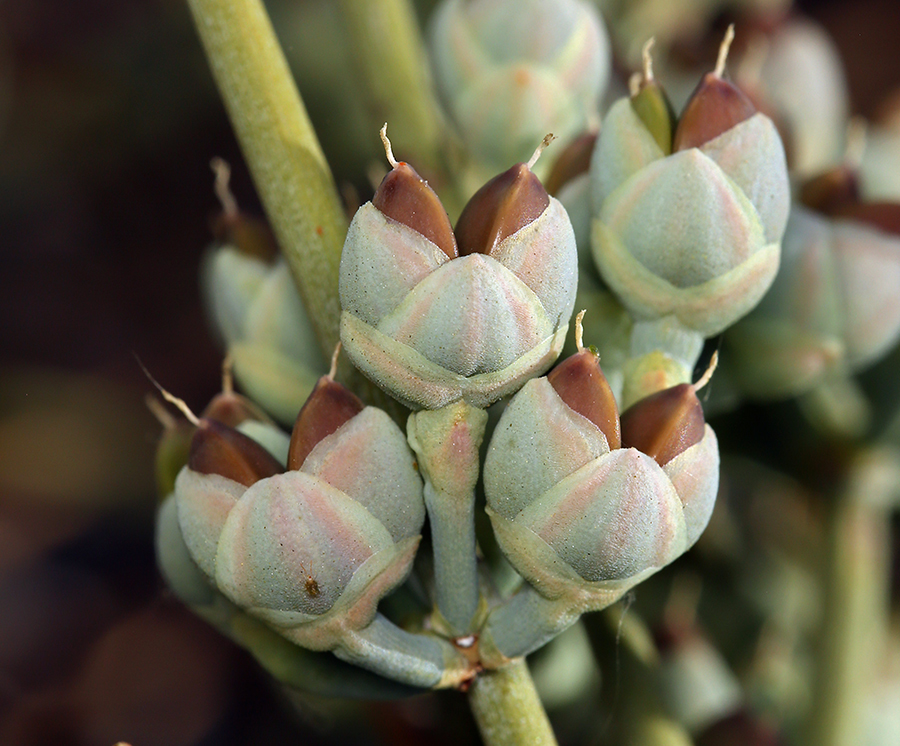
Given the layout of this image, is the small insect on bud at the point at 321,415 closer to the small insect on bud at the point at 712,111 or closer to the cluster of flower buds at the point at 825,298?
the small insect on bud at the point at 712,111

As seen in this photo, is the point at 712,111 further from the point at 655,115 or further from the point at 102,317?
the point at 102,317

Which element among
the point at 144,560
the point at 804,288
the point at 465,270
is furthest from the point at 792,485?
the point at 144,560

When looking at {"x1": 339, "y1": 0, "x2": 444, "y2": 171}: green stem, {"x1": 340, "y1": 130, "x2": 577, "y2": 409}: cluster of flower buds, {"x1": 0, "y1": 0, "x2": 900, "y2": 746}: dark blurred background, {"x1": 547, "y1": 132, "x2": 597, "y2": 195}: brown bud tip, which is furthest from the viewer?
{"x1": 0, "y1": 0, "x2": 900, "y2": 746}: dark blurred background

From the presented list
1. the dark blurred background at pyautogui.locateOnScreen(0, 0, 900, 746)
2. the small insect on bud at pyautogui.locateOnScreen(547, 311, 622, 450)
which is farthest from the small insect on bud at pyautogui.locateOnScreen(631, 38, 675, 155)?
the dark blurred background at pyautogui.locateOnScreen(0, 0, 900, 746)

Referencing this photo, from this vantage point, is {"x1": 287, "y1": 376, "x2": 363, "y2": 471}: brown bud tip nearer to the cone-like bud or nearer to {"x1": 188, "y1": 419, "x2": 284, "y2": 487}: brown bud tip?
{"x1": 188, "y1": 419, "x2": 284, "y2": 487}: brown bud tip

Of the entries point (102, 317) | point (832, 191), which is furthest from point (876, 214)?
point (102, 317)

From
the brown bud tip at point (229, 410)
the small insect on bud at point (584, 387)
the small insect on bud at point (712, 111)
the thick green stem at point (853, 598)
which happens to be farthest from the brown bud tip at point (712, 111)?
the thick green stem at point (853, 598)

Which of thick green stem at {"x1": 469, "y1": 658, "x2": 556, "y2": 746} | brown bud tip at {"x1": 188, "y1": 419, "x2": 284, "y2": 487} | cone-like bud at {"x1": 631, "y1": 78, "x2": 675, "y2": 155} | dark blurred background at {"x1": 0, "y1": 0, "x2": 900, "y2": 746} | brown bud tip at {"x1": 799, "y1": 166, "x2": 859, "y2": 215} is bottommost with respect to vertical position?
dark blurred background at {"x1": 0, "y1": 0, "x2": 900, "y2": 746}

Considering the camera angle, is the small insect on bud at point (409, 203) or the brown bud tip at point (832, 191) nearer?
the small insect on bud at point (409, 203)
